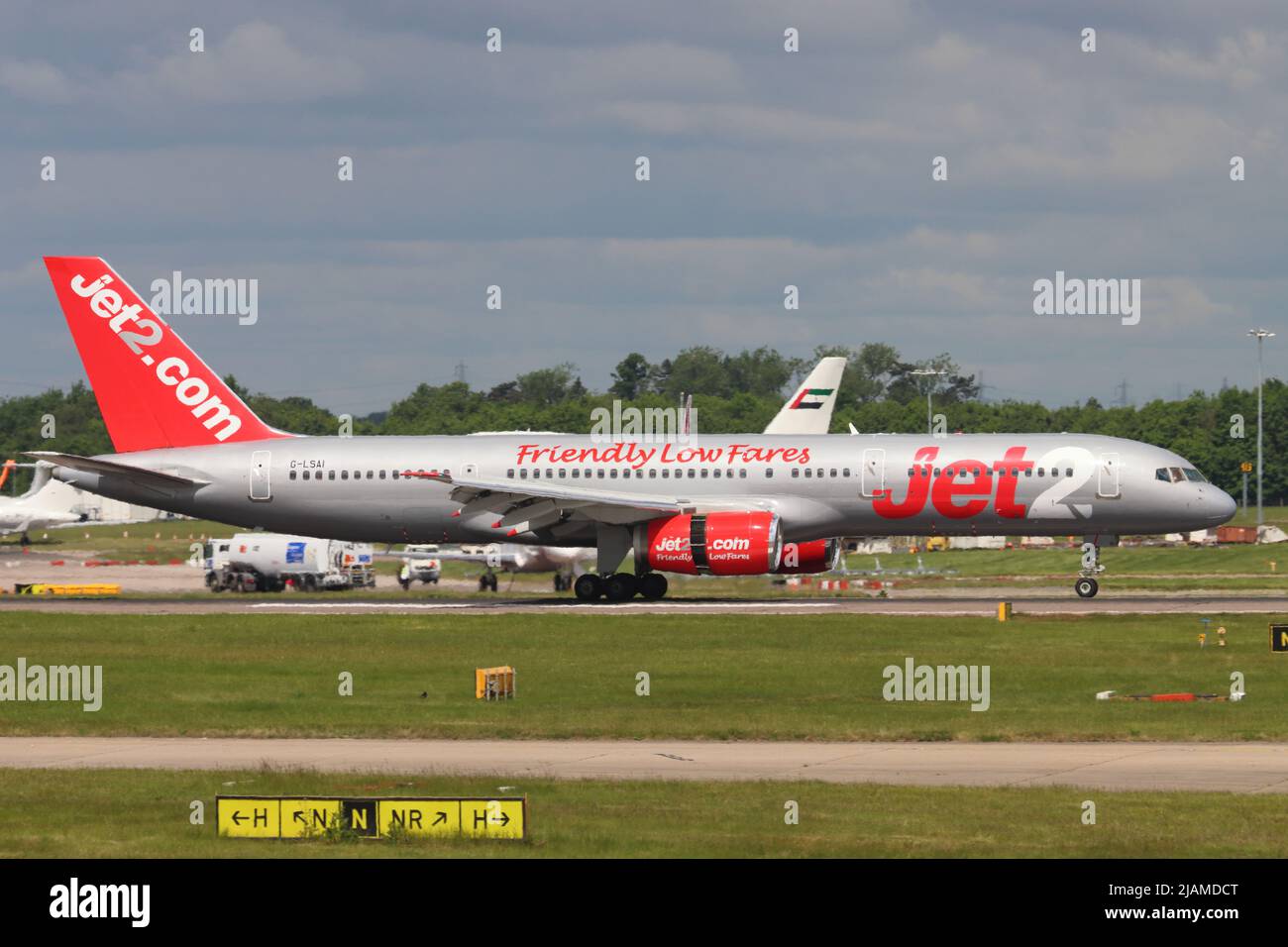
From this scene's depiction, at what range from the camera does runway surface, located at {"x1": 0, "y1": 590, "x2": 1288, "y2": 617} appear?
50.3 metres

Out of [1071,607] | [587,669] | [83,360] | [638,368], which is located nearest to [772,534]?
[1071,607]

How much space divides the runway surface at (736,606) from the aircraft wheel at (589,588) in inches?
17.7

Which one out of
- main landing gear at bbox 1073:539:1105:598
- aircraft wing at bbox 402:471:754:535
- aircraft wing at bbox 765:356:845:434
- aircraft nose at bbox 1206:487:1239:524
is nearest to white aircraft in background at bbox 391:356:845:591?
aircraft wing at bbox 765:356:845:434

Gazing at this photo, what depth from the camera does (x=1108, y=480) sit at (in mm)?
53375

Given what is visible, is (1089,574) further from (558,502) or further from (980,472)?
(558,502)

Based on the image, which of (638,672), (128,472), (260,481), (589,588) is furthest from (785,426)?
(638,672)

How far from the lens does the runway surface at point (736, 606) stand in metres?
50.3

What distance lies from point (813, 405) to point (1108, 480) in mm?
29070

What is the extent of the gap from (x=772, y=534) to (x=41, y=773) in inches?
1234

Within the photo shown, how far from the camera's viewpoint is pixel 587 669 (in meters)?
36.2

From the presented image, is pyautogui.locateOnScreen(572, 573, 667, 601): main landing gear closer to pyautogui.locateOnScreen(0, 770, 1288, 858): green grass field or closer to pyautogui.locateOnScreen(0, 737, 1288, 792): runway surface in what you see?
pyautogui.locateOnScreen(0, 737, 1288, 792): runway surface

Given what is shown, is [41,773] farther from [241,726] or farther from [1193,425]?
[1193,425]

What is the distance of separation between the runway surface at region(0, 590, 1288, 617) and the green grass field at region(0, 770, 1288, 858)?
91.0 feet
